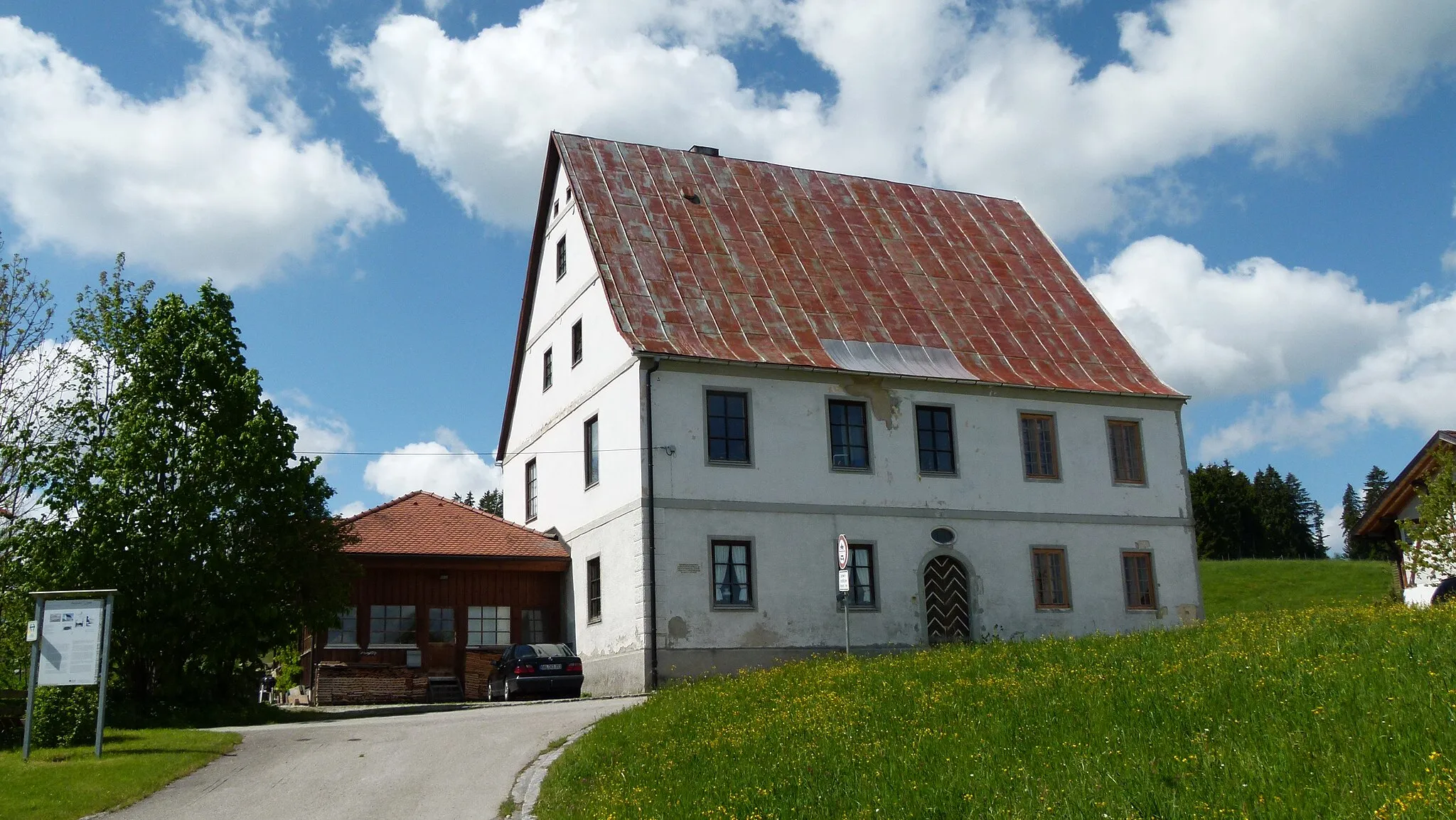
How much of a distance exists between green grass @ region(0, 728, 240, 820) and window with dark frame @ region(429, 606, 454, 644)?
10.3m

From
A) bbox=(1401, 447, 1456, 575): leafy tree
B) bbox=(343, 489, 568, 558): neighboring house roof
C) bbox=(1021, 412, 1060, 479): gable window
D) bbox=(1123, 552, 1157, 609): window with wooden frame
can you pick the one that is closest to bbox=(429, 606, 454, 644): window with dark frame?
bbox=(343, 489, 568, 558): neighboring house roof

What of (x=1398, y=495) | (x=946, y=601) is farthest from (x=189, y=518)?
(x=1398, y=495)

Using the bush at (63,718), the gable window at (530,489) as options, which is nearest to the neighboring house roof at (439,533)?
the gable window at (530,489)

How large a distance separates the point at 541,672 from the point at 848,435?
8376mm

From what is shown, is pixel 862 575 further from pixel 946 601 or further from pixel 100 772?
pixel 100 772

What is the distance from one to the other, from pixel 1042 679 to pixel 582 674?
14.8m

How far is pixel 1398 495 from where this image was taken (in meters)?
35.6

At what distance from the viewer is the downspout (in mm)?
24328

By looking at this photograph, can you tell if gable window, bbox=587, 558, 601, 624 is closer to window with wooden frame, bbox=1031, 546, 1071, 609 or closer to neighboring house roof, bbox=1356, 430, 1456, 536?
window with wooden frame, bbox=1031, 546, 1071, 609

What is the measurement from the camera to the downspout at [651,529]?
24.3 metres

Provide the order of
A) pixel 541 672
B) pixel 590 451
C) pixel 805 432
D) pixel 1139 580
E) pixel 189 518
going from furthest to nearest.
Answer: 1. pixel 1139 580
2. pixel 590 451
3. pixel 805 432
4. pixel 541 672
5. pixel 189 518

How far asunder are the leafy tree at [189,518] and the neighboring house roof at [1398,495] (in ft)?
88.5

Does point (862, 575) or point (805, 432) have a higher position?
point (805, 432)

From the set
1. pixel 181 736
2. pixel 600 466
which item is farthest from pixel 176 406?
pixel 600 466
